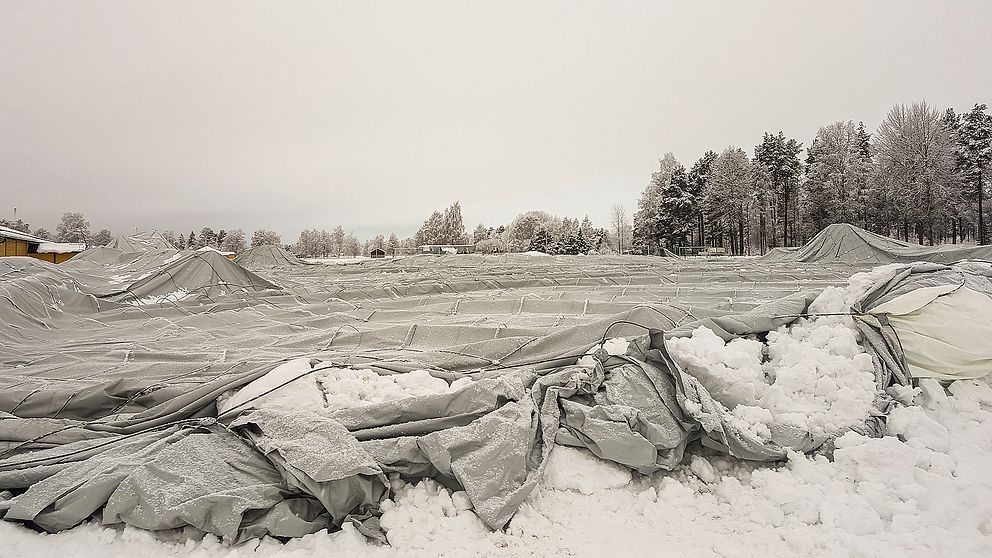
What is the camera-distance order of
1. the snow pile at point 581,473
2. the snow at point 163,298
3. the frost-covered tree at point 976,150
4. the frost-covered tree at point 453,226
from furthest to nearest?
the frost-covered tree at point 453,226 < the frost-covered tree at point 976,150 < the snow at point 163,298 < the snow pile at point 581,473

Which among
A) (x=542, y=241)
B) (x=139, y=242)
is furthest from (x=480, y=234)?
(x=139, y=242)

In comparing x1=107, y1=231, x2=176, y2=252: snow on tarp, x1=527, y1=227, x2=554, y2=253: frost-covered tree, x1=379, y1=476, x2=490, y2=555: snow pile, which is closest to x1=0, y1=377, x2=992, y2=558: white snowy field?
x1=379, y1=476, x2=490, y2=555: snow pile

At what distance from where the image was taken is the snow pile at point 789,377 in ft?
9.30

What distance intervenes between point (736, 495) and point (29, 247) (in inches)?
1243

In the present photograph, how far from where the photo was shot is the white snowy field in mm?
2006

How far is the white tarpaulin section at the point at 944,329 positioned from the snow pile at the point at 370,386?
304 cm

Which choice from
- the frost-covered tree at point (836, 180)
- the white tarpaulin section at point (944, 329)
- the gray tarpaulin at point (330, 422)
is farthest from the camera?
the frost-covered tree at point (836, 180)

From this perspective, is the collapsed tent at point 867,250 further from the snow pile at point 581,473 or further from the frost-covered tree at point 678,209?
the frost-covered tree at point 678,209

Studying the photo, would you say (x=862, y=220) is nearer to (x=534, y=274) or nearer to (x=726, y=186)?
(x=726, y=186)

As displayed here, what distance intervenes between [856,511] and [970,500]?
1.66 ft

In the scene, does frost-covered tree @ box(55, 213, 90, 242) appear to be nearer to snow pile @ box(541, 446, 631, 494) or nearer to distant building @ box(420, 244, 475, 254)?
distant building @ box(420, 244, 475, 254)

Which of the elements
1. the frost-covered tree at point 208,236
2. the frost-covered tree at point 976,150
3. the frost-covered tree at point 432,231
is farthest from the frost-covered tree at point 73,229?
the frost-covered tree at point 976,150

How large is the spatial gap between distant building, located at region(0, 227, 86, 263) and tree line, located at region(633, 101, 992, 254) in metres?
35.5

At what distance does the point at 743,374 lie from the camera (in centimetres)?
307
